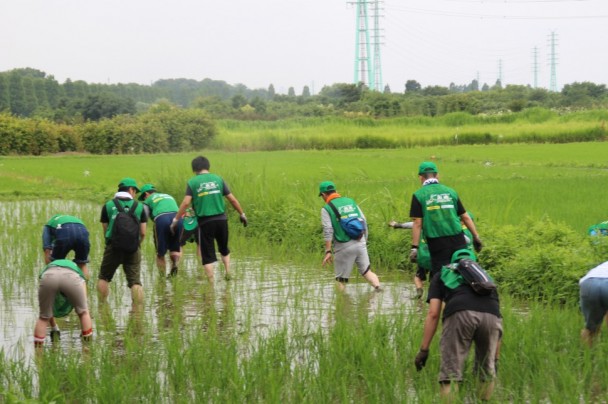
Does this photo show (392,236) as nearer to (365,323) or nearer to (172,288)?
(172,288)

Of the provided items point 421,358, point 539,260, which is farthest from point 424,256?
point 421,358

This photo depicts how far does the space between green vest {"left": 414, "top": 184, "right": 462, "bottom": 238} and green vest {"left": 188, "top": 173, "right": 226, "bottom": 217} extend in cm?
348

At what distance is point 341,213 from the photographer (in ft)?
33.4

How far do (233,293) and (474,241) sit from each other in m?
3.28

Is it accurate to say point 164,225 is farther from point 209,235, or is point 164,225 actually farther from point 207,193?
point 207,193

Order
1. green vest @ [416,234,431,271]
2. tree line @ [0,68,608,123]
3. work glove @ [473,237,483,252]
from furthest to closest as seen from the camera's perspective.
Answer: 1. tree line @ [0,68,608,123]
2. green vest @ [416,234,431,271]
3. work glove @ [473,237,483,252]

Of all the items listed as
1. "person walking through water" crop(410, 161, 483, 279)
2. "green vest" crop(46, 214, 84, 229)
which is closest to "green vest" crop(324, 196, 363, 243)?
"person walking through water" crop(410, 161, 483, 279)

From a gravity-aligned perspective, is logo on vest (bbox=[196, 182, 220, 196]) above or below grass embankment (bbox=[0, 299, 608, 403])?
above

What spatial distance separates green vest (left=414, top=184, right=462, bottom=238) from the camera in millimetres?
8305

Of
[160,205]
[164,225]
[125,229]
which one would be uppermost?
[160,205]

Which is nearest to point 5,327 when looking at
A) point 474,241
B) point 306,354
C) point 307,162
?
point 306,354

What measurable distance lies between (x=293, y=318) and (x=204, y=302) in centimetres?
160

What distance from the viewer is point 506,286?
10.1 meters

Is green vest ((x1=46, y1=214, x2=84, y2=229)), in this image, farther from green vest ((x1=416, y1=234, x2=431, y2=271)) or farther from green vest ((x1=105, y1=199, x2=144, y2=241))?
green vest ((x1=416, y1=234, x2=431, y2=271))
